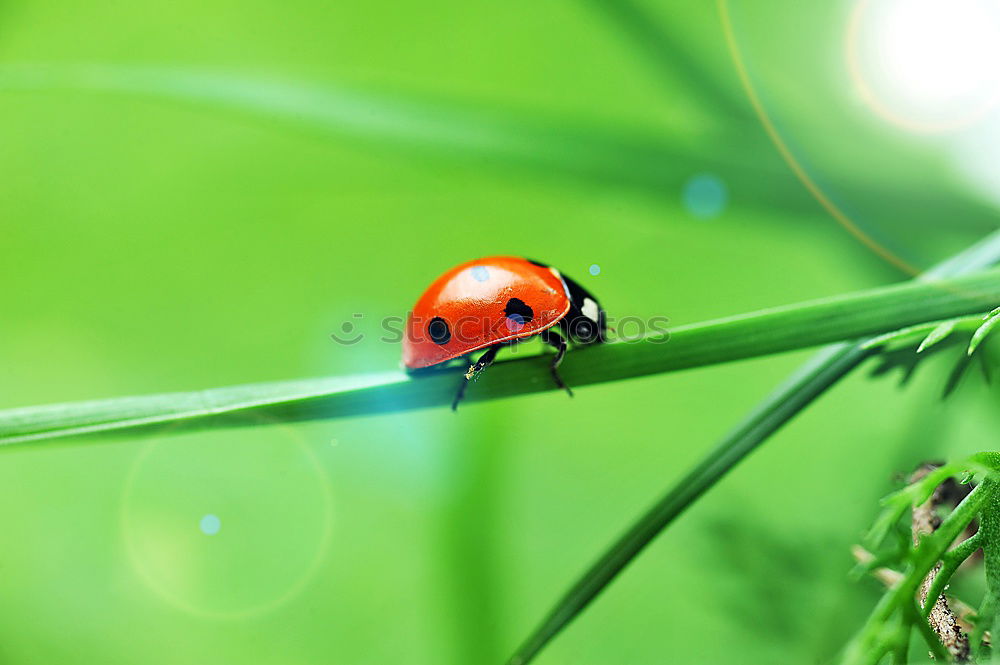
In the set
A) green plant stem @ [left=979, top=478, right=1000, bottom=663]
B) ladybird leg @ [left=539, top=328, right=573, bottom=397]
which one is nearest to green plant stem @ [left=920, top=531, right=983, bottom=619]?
green plant stem @ [left=979, top=478, right=1000, bottom=663]

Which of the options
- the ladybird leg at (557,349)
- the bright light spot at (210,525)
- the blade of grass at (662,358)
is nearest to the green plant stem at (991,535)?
the blade of grass at (662,358)

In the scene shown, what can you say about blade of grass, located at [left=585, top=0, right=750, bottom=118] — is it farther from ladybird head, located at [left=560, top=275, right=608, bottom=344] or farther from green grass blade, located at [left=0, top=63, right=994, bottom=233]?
ladybird head, located at [left=560, top=275, right=608, bottom=344]

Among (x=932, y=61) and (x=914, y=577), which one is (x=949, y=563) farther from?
(x=932, y=61)

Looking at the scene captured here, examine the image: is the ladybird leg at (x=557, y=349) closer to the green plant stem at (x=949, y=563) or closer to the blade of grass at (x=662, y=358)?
the blade of grass at (x=662, y=358)

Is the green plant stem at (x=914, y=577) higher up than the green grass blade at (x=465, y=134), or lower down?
lower down

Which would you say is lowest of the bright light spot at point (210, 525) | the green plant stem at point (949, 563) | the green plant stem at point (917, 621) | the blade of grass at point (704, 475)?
the green plant stem at point (917, 621)

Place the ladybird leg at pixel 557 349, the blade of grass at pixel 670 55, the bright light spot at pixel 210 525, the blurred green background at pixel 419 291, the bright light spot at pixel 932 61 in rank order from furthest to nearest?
the blade of grass at pixel 670 55 → the bright light spot at pixel 932 61 → the bright light spot at pixel 210 525 → the blurred green background at pixel 419 291 → the ladybird leg at pixel 557 349

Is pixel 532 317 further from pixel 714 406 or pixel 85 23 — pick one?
pixel 85 23
